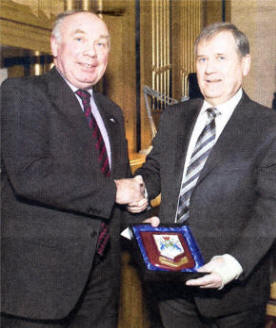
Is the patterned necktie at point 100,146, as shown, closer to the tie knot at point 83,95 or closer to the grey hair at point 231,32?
the tie knot at point 83,95

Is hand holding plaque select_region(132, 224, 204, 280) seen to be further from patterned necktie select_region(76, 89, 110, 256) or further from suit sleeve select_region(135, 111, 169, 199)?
suit sleeve select_region(135, 111, 169, 199)

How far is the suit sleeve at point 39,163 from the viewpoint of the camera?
1377mm

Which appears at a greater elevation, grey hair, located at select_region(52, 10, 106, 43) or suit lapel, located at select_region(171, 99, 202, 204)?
grey hair, located at select_region(52, 10, 106, 43)

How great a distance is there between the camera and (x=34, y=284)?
1.46 meters

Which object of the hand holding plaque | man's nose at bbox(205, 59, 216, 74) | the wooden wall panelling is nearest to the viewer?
the hand holding plaque

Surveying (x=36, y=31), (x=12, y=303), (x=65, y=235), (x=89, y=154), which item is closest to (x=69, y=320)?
(x=12, y=303)

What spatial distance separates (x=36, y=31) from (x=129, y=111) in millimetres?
1248

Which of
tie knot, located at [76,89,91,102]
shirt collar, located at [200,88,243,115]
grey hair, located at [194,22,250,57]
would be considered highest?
grey hair, located at [194,22,250,57]

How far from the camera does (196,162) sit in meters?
1.51

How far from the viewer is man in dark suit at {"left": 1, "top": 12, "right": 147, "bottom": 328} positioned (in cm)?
139

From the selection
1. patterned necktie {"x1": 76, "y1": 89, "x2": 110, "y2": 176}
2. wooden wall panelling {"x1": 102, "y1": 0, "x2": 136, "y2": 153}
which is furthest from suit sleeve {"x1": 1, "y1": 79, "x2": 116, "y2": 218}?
wooden wall panelling {"x1": 102, "y1": 0, "x2": 136, "y2": 153}

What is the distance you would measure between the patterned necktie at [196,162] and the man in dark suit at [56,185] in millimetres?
205

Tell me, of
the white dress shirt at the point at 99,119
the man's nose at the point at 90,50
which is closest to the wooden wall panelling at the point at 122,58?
the white dress shirt at the point at 99,119

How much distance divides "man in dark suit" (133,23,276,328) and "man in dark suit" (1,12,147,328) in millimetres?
276
